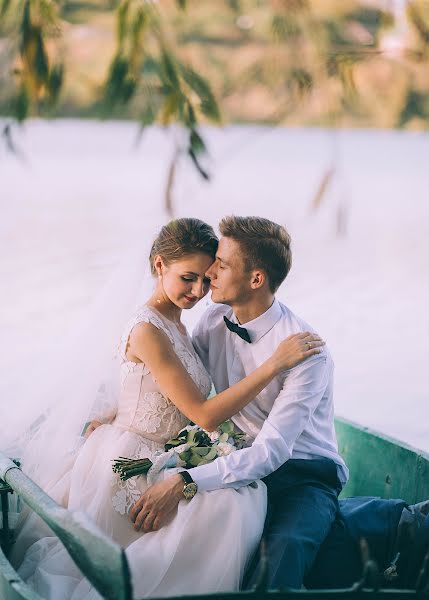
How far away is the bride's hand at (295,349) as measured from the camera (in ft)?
9.50

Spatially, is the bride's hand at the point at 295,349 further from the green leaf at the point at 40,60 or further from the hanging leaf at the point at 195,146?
the green leaf at the point at 40,60

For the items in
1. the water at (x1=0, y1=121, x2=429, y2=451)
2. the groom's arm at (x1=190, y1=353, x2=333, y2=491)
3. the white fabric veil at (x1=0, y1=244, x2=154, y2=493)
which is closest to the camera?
the groom's arm at (x1=190, y1=353, x2=333, y2=491)

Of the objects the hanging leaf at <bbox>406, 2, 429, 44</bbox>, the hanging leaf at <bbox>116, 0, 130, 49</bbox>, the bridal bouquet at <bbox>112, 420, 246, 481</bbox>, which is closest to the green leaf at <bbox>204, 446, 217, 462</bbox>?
the bridal bouquet at <bbox>112, 420, 246, 481</bbox>

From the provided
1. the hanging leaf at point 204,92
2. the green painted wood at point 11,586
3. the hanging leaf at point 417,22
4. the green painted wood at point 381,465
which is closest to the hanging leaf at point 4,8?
the hanging leaf at point 204,92

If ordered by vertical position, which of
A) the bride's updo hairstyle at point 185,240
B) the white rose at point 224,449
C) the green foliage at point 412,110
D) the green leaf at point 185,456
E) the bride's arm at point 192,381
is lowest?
the green leaf at point 185,456

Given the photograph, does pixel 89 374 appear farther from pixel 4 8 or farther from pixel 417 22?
pixel 417 22

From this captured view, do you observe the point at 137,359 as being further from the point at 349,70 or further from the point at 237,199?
the point at 237,199

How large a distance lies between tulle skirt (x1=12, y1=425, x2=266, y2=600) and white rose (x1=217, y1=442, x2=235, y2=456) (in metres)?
0.12

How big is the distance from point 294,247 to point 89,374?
13.2 m

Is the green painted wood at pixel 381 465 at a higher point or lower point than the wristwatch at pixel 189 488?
lower

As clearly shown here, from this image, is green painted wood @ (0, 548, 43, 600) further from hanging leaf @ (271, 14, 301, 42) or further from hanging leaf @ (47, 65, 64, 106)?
hanging leaf @ (271, 14, 301, 42)

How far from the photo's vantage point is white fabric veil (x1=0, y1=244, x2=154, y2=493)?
3375 mm

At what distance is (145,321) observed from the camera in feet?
10.2

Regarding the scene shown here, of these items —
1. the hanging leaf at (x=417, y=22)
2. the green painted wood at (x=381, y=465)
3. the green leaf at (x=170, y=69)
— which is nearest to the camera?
the hanging leaf at (x=417, y=22)
